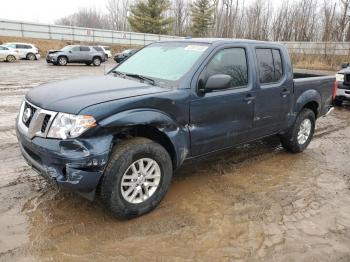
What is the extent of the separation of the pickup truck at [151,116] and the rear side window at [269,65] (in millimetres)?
15

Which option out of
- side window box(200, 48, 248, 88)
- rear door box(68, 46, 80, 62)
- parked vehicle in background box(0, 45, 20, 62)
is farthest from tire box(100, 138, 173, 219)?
parked vehicle in background box(0, 45, 20, 62)

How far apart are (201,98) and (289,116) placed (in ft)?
7.01

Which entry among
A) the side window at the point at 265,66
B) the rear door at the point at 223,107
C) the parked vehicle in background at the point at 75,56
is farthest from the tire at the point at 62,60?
the rear door at the point at 223,107

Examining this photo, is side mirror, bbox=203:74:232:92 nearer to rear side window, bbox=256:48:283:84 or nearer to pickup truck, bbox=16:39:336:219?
pickup truck, bbox=16:39:336:219

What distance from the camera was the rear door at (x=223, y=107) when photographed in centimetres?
414

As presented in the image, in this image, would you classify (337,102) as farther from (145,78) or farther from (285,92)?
(145,78)

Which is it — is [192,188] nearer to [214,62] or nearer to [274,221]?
[274,221]

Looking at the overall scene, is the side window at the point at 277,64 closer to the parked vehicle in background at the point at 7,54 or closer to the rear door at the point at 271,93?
the rear door at the point at 271,93

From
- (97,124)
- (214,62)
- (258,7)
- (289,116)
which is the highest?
(258,7)

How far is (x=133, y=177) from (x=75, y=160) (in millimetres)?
679

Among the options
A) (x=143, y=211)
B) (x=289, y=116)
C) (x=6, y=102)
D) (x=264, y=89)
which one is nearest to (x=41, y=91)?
(x=143, y=211)

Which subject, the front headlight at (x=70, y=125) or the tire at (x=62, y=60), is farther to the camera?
the tire at (x=62, y=60)

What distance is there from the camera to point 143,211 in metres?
3.79

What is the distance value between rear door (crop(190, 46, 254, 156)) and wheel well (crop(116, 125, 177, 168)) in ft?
0.96
